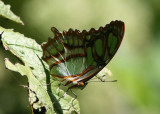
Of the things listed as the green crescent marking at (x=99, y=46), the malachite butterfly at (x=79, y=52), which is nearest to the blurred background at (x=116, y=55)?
the malachite butterfly at (x=79, y=52)

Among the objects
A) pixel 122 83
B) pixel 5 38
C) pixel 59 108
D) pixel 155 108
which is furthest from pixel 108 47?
pixel 155 108

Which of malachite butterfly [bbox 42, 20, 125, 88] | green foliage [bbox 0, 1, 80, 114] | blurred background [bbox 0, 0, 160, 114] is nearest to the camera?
green foliage [bbox 0, 1, 80, 114]

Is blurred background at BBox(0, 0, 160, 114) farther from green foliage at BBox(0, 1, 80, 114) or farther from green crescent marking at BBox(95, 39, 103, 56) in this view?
green crescent marking at BBox(95, 39, 103, 56)

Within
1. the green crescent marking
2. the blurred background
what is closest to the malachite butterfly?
the green crescent marking

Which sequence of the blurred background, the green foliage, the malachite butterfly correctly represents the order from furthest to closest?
the blurred background → the malachite butterfly → the green foliage

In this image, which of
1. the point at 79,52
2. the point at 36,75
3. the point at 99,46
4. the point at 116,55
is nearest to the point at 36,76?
the point at 36,75

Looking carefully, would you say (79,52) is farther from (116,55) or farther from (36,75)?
(116,55)
